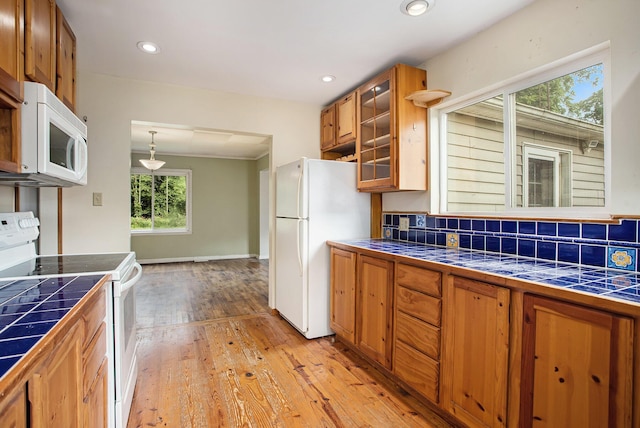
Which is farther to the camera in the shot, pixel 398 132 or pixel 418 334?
pixel 398 132

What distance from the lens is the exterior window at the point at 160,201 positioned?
673 centimetres

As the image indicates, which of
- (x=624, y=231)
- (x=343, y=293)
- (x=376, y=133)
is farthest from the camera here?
(x=376, y=133)

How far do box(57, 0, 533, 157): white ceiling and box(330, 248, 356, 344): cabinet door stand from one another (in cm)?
158

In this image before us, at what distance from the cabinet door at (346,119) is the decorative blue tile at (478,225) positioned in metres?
1.38

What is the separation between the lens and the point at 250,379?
2.23 metres

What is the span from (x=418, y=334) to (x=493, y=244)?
2.61 feet

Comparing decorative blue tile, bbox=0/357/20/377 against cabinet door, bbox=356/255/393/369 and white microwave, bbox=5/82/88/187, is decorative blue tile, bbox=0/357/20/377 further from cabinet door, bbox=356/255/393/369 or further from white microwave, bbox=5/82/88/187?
cabinet door, bbox=356/255/393/369

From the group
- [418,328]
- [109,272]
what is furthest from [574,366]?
[109,272]

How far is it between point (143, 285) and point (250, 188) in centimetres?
329

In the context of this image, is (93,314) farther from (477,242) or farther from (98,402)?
(477,242)

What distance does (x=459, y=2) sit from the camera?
1.88 metres

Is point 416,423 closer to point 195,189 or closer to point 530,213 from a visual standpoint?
point 530,213

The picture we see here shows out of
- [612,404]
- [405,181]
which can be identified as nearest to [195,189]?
[405,181]

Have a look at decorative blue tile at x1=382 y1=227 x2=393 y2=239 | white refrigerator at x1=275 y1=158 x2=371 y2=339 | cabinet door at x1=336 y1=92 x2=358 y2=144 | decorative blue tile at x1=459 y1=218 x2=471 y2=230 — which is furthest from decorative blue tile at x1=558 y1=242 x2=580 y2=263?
cabinet door at x1=336 y1=92 x2=358 y2=144
